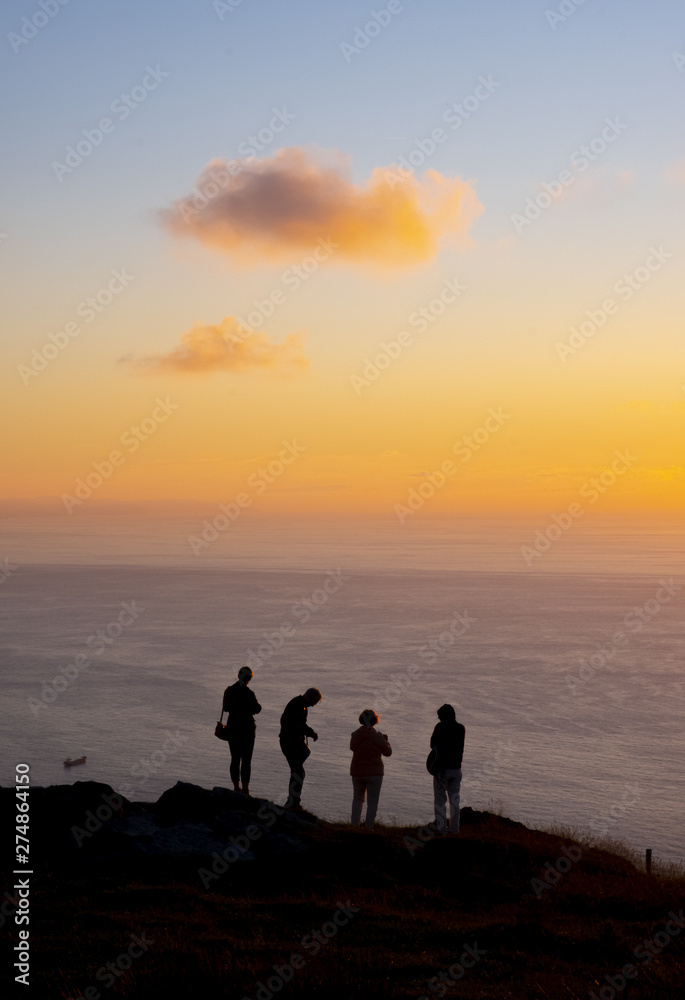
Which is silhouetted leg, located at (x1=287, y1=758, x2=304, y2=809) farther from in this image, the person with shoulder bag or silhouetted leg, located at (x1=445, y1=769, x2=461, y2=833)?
silhouetted leg, located at (x1=445, y1=769, x2=461, y2=833)

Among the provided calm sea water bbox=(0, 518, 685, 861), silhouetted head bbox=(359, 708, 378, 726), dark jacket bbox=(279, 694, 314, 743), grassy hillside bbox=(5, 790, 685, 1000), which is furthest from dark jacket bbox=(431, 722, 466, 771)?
calm sea water bbox=(0, 518, 685, 861)

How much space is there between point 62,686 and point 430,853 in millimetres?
57816

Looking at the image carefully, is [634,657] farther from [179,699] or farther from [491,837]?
[491,837]

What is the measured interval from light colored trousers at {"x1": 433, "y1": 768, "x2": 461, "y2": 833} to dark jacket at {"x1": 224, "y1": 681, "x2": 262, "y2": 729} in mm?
3271

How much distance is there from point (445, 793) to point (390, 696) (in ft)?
158

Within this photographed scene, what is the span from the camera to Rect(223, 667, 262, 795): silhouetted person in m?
15.4

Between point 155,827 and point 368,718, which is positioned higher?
point 368,718

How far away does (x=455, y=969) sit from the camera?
9.37m

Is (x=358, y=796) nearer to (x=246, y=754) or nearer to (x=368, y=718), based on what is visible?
(x=368, y=718)

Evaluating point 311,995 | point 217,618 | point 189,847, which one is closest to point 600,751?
point 189,847

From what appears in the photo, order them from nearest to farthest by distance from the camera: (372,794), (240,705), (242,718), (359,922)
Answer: (359,922), (240,705), (242,718), (372,794)

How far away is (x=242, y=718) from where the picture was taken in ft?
50.8

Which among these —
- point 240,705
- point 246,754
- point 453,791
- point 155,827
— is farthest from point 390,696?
point 155,827

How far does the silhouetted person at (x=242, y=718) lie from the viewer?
15352mm
